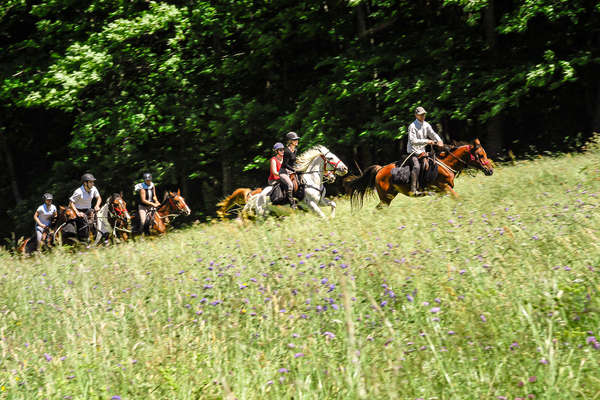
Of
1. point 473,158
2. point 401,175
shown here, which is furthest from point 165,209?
point 473,158

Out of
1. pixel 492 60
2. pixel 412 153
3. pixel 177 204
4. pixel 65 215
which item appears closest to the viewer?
pixel 412 153

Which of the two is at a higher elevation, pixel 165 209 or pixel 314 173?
pixel 314 173

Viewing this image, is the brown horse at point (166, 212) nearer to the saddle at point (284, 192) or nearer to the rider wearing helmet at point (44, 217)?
the rider wearing helmet at point (44, 217)

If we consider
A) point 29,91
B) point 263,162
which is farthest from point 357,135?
point 29,91

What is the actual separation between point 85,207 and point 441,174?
32.5 feet

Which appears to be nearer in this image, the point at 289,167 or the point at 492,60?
the point at 289,167

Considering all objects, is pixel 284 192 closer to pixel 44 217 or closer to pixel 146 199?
pixel 146 199

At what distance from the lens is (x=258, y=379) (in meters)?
3.31

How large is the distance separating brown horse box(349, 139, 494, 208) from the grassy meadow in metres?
4.81

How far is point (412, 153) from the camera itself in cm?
1183

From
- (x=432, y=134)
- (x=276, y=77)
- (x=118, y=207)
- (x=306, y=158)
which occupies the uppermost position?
(x=276, y=77)

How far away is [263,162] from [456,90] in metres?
7.16

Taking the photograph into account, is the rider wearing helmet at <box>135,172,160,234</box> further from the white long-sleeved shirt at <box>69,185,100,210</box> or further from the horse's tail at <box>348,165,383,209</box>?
the horse's tail at <box>348,165,383,209</box>

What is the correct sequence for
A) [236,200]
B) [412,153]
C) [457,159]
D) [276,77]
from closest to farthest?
[412,153] < [457,159] < [236,200] < [276,77]
